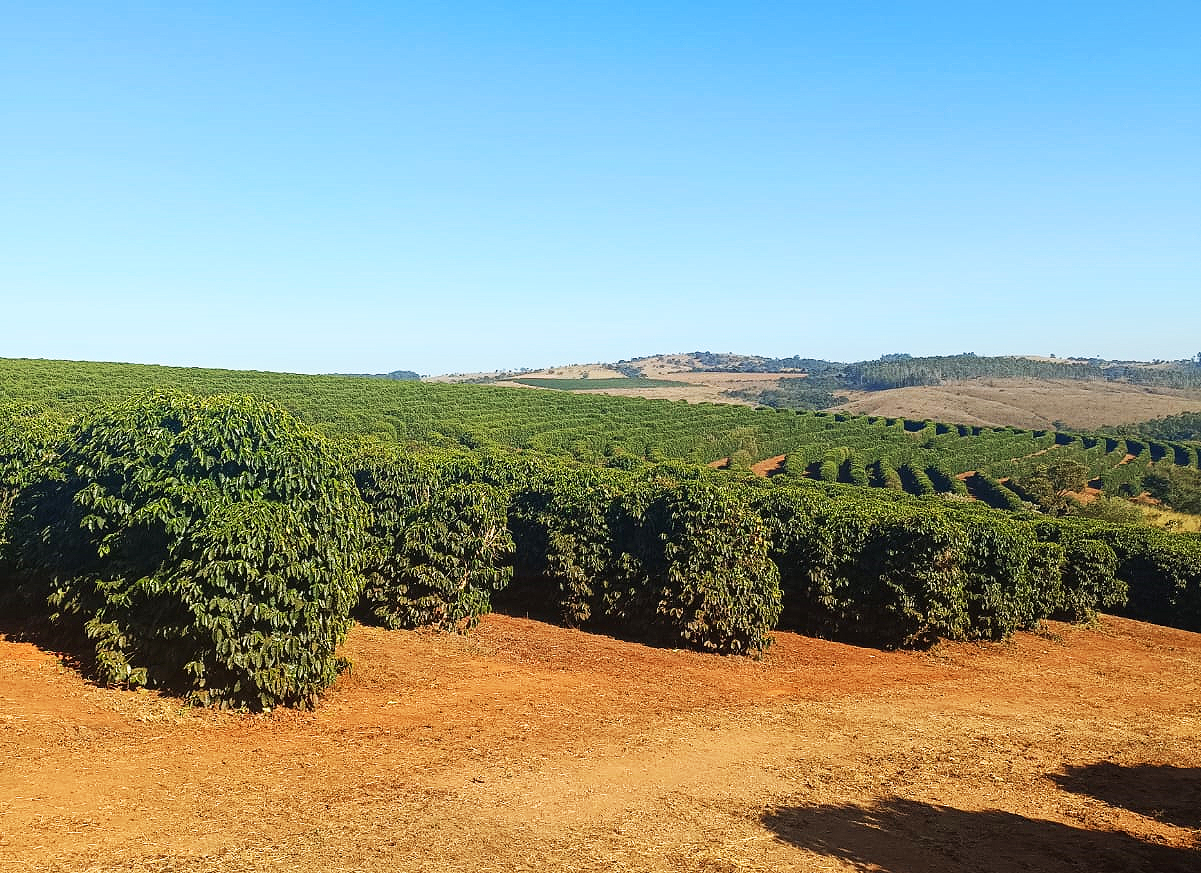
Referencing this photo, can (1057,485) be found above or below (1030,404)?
below

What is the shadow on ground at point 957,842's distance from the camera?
11.1 meters

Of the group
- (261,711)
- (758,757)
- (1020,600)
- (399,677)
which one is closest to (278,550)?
(261,711)

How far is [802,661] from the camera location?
22.3 metres

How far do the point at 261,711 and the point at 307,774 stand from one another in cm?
254

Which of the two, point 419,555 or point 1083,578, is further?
point 1083,578

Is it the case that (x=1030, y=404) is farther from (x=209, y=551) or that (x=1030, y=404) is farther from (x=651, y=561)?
(x=209, y=551)

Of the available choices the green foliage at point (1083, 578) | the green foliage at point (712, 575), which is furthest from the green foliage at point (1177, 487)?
the green foliage at point (712, 575)

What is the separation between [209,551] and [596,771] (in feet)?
23.1

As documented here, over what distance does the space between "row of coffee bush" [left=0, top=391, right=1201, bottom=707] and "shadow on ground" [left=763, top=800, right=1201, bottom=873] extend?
8.55 meters

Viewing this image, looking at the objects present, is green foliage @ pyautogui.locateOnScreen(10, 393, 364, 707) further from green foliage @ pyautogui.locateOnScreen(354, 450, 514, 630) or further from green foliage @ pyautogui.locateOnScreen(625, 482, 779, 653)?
green foliage @ pyautogui.locateOnScreen(625, 482, 779, 653)

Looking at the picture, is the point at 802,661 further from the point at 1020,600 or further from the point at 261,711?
the point at 261,711

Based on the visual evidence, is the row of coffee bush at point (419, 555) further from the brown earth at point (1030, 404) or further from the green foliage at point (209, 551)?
the brown earth at point (1030, 404)

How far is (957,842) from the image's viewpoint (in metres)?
11.9

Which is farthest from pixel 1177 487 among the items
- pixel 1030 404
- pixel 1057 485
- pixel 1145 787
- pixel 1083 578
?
pixel 1030 404
